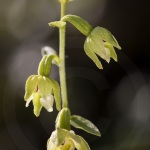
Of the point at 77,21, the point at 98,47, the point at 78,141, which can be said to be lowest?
the point at 78,141

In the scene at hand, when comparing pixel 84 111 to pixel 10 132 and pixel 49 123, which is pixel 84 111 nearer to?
pixel 49 123

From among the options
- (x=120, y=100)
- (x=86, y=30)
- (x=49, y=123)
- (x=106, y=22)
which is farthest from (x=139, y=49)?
(x=86, y=30)

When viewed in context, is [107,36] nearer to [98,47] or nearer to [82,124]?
[98,47]

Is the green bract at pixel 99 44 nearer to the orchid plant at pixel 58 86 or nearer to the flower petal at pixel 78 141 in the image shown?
the orchid plant at pixel 58 86

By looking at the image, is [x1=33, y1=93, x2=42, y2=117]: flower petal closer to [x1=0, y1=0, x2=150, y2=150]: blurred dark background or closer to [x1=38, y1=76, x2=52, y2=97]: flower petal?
[x1=38, y1=76, x2=52, y2=97]: flower petal

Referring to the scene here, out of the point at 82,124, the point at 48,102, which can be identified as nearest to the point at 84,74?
the point at 82,124
